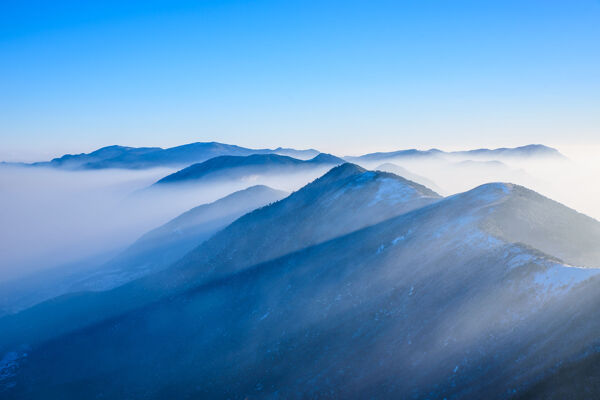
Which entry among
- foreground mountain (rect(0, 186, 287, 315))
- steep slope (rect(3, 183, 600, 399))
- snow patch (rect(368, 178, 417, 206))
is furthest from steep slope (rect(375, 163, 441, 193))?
steep slope (rect(3, 183, 600, 399))

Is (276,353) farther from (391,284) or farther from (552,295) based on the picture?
(552,295)

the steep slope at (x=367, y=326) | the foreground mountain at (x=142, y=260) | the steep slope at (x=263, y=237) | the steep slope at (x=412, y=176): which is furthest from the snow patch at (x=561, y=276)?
the steep slope at (x=412, y=176)

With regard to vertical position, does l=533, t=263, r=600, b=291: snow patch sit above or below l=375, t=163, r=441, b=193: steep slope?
below

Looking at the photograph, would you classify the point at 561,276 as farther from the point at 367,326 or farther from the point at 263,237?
the point at 263,237

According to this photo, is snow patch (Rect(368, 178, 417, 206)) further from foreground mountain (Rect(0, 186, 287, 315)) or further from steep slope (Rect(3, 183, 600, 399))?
foreground mountain (Rect(0, 186, 287, 315))

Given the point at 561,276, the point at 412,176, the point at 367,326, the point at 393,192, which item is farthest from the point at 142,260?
the point at 412,176

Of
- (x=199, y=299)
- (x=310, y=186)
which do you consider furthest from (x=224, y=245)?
(x=310, y=186)
